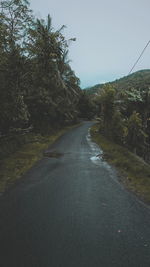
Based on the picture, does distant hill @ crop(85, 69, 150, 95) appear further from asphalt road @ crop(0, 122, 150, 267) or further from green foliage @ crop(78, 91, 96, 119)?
asphalt road @ crop(0, 122, 150, 267)

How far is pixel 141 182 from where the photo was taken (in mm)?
5484

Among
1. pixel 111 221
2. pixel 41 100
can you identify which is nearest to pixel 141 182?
pixel 111 221

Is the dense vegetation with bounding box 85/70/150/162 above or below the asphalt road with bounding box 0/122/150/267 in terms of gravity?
above

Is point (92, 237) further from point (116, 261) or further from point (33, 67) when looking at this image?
point (33, 67)

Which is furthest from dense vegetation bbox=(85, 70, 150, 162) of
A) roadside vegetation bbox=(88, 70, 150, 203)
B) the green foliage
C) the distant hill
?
the green foliage

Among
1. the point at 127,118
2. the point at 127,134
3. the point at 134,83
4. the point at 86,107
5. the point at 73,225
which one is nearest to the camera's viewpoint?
the point at 73,225

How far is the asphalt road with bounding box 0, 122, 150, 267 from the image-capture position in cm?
239

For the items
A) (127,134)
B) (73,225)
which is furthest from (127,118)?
(73,225)

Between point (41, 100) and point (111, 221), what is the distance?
1378cm

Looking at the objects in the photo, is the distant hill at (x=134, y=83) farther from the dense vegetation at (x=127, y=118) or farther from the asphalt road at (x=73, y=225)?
the asphalt road at (x=73, y=225)

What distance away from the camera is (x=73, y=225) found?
3.17 meters

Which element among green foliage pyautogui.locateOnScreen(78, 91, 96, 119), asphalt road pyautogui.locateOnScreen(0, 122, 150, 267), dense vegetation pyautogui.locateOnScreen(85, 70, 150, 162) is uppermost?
green foliage pyautogui.locateOnScreen(78, 91, 96, 119)

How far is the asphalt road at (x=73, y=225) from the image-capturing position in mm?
2395

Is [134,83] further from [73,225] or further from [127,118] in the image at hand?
[73,225]
